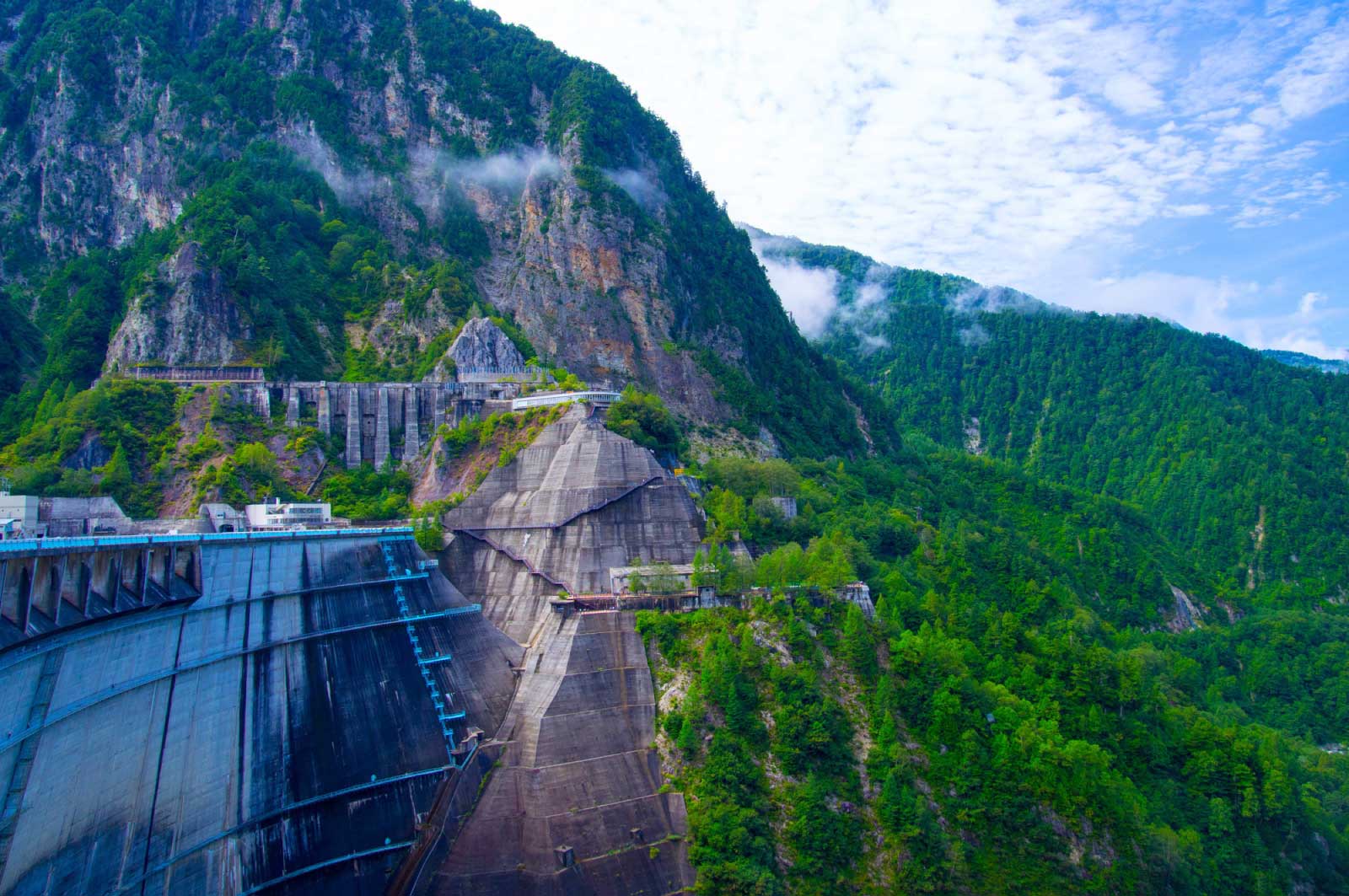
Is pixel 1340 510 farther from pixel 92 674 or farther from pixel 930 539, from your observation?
pixel 92 674

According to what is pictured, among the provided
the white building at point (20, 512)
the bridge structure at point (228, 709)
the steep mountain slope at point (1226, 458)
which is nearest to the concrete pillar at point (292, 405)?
the bridge structure at point (228, 709)

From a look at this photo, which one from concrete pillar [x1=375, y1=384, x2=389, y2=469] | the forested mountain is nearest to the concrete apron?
the forested mountain

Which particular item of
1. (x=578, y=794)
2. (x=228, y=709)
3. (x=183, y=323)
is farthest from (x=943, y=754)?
(x=183, y=323)

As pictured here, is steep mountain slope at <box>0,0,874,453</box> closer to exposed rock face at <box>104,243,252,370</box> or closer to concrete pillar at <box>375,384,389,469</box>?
exposed rock face at <box>104,243,252,370</box>

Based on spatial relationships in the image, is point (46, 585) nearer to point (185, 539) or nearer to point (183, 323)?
point (185, 539)

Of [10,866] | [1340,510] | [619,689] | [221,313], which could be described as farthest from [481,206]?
[1340,510]
